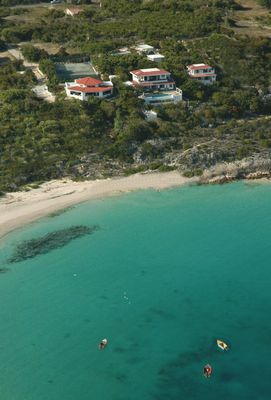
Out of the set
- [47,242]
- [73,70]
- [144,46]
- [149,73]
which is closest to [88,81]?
[149,73]

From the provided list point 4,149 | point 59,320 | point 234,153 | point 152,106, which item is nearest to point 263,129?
point 234,153

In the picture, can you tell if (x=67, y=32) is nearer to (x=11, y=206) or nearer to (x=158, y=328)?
(x=11, y=206)

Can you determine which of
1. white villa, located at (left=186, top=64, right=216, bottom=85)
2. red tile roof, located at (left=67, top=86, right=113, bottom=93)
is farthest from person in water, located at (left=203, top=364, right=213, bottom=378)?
white villa, located at (left=186, top=64, right=216, bottom=85)

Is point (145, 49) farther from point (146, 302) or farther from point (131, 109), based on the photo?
point (146, 302)

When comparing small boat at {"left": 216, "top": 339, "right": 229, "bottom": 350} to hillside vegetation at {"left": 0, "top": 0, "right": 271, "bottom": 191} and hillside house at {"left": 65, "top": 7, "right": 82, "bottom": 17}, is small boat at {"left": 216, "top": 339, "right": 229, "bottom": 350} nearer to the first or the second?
hillside vegetation at {"left": 0, "top": 0, "right": 271, "bottom": 191}

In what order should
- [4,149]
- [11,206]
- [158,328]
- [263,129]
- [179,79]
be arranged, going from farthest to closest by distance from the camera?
[179,79], [263,129], [4,149], [11,206], [158,328]

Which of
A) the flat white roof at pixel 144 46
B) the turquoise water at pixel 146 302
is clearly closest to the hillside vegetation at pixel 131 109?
the flat white roof at pixel 144 46
